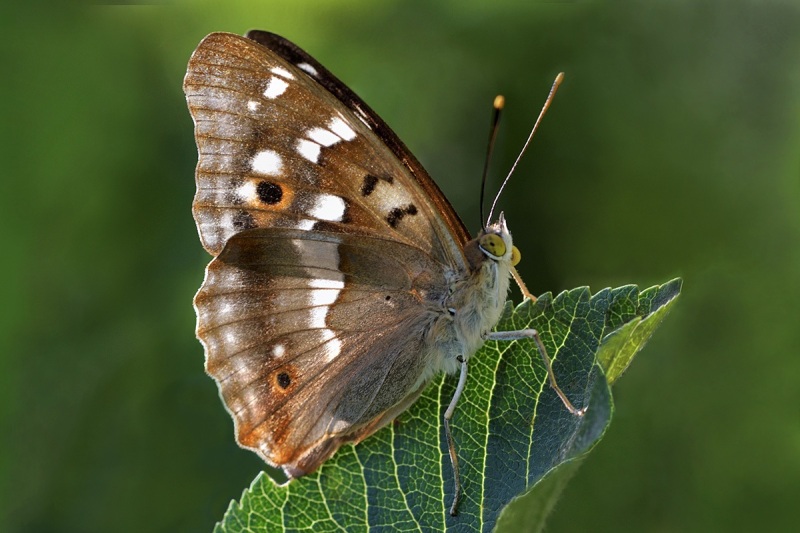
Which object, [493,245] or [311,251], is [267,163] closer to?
[311,251]

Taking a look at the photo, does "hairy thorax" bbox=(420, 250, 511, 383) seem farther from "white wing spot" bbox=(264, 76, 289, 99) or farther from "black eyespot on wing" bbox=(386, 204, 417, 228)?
"white wing spot" bbox=(264, 76, 289, 99)

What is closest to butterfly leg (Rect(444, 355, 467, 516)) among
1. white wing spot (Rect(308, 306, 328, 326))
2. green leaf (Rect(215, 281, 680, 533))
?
green leaf (Rect(215, 281, 680, 533))

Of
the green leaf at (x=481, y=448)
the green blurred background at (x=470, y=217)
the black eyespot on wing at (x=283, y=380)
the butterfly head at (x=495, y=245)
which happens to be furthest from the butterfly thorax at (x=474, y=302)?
the green blurred background at (x=470, y=217)

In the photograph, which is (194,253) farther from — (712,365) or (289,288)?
(712,365)

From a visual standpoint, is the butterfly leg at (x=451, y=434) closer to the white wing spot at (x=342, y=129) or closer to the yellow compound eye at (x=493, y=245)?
the yellow compound eye at (x=493, y=245)

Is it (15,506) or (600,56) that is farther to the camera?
(600,56)

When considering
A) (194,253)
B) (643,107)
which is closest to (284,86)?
(194,253)

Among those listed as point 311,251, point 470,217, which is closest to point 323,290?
point 311,251
